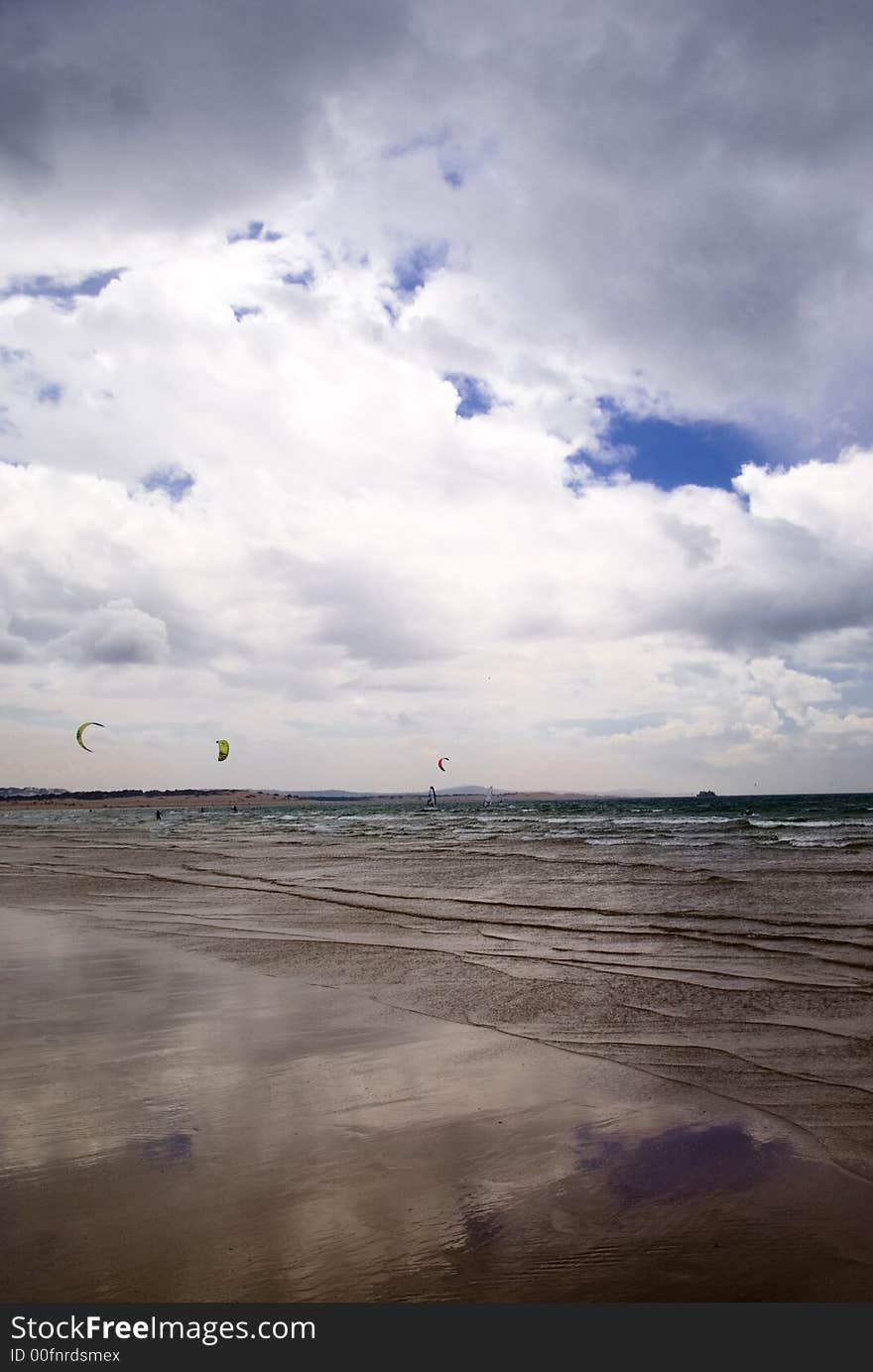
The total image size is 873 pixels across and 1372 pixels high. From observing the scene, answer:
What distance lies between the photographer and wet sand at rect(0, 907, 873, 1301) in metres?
3.70

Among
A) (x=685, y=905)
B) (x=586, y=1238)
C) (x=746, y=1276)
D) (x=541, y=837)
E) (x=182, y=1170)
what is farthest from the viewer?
(x=541, y=837)

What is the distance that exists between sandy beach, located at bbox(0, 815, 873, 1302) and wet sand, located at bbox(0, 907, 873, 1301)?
0.7 inches

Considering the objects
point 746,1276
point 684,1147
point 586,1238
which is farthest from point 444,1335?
point 684,1147

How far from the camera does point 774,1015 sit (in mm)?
8359

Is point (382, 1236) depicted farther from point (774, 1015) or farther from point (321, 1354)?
point (774, 1015)

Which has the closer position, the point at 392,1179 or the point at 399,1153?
the point at 392,1179

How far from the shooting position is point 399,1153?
503 centimetres

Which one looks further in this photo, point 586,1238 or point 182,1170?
point 182,1170

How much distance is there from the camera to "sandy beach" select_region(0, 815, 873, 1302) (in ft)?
12.3

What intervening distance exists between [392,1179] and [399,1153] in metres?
0.36

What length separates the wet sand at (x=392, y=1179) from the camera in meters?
3.70

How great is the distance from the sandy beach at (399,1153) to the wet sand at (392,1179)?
0.02m

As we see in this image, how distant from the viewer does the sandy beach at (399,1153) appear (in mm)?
3736

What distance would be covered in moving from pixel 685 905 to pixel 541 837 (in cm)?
2697
